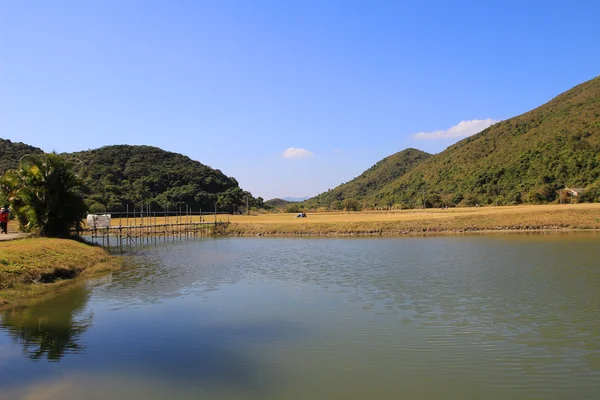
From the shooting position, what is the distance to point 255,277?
76.1 feet

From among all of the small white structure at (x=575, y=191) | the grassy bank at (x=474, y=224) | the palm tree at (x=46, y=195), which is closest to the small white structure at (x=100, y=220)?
the palm tree at (x=46, y=195)

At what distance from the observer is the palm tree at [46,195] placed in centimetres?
2988

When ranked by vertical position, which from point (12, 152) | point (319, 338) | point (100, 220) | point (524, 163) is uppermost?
point (12, 152)

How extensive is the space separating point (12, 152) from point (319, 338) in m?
96.7

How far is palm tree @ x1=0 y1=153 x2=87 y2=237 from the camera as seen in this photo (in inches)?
1176

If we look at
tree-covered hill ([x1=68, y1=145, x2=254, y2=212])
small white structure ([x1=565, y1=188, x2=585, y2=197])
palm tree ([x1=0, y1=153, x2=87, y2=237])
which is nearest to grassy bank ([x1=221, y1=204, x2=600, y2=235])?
small white structure ([x1=565, y1=188, x2=585, y2=197])

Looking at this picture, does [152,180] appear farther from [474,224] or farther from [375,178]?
[375,178]

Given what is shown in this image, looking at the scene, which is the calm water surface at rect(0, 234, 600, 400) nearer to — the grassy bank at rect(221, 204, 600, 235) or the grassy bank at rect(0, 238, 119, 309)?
the grassy bank at rect(0, 238, 119, 309)

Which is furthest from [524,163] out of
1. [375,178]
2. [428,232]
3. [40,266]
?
[40,266]

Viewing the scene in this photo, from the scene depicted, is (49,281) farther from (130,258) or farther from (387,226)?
(387,226)

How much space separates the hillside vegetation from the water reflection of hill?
73.1m

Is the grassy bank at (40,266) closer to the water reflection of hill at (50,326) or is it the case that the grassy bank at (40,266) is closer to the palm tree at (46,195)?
the water reflection of hill at (50,326)

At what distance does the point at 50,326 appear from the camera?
13695 mm

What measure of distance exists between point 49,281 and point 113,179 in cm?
9232
